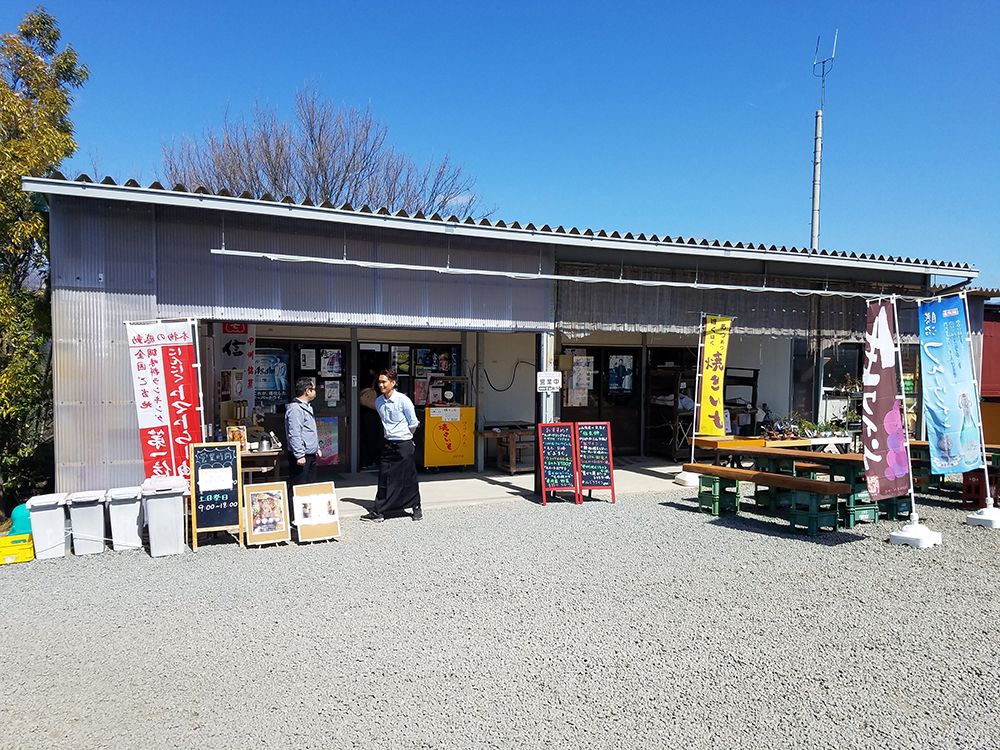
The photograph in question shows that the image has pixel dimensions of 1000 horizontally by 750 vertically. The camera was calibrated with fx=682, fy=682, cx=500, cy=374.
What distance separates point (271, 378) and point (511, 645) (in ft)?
21.6

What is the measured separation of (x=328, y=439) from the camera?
394 inches

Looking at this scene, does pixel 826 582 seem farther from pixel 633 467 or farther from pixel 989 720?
pixel 633 467

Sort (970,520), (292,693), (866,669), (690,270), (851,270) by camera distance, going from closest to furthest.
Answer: (292,693) < (866,669) < (970,520) < (690,270) < (851,270)

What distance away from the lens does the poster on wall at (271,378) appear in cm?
963

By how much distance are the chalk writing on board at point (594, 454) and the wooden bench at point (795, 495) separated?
117cm

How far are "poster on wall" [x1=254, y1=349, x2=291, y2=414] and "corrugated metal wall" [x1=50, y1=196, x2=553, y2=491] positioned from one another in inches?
102

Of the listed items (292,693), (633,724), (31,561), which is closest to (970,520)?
(633,724)

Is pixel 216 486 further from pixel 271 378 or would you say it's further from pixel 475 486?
pixel 475 486

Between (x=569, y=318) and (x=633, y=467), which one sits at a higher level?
(x=569, y=318)

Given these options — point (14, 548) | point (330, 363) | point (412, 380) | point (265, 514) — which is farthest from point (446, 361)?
point (14, 548)

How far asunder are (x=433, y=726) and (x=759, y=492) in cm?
606

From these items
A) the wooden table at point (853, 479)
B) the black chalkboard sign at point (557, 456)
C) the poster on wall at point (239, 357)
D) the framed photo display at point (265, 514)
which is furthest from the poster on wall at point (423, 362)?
the wooden table at point (853, 479)

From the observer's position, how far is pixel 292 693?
143 inches

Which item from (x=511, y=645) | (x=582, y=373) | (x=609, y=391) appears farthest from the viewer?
(x=609, y=391)
